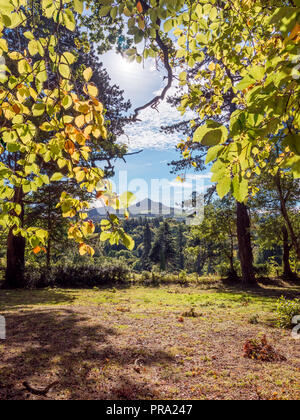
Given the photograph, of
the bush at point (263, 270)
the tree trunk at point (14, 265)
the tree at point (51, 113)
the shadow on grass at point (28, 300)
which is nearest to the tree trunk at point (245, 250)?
the bush at point (263, 270)

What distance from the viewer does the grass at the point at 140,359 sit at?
2656mm

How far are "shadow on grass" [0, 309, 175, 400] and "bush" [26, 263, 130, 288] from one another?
855cm

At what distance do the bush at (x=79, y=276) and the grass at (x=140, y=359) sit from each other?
799cm

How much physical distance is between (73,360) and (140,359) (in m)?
0.92

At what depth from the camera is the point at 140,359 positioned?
3.39 m

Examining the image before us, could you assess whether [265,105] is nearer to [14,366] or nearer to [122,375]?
[122,375]

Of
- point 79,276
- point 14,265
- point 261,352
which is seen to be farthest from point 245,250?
point 14,265

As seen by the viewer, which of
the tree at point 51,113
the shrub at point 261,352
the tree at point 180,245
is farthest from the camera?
the tree at point 180,245

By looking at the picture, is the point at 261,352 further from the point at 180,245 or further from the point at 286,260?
the point at 180,245

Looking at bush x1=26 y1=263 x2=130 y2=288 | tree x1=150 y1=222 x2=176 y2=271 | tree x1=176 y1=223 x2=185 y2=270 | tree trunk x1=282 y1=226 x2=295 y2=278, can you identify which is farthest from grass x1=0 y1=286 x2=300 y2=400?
tree x1=176 y1=223 x2=185 y2=270

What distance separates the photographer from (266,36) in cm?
279

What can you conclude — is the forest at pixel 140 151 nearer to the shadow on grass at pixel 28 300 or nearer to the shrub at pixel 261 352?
the shrub at pixel 261 352
